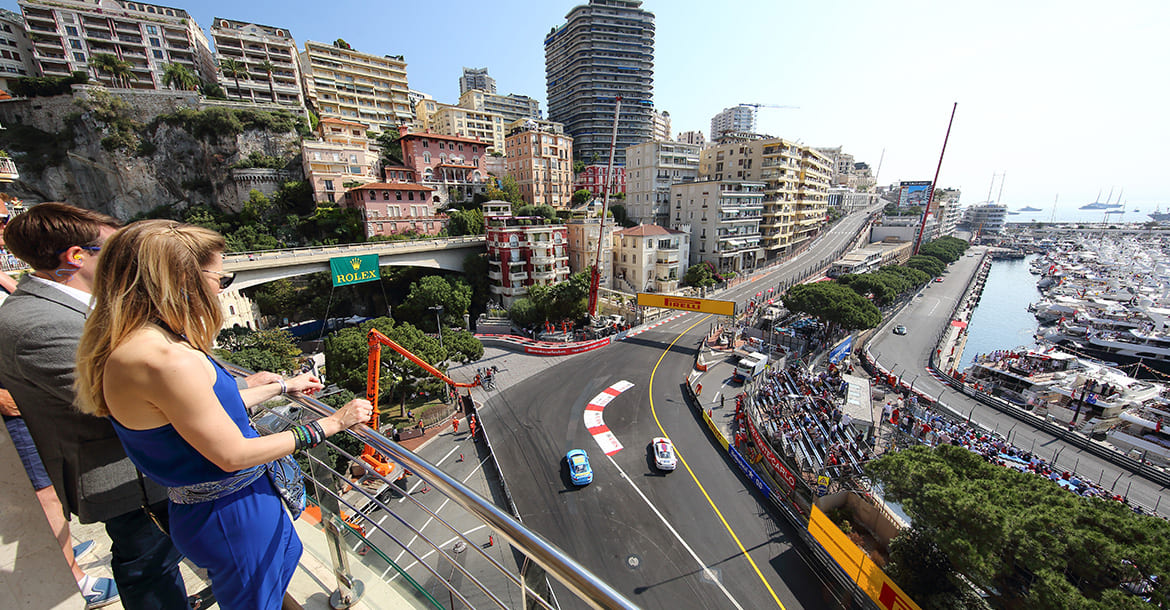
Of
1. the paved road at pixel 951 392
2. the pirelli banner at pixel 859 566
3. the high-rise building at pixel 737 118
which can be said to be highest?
the high-rise building at pixel 737 118

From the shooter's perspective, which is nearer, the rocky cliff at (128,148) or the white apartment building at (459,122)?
the rocky cliff at (128,148)

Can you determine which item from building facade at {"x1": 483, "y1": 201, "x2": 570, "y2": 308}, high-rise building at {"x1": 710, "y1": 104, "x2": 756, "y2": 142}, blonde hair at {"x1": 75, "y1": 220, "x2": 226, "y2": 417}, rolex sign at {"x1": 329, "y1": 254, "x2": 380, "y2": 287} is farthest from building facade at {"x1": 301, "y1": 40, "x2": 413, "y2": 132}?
high-rise building at {"x1": 710, "y1": 104, "x2": 756, "y2": 142}

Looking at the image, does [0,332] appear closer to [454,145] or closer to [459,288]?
[459,288]

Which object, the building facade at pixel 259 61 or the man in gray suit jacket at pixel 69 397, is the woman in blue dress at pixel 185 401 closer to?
the man in gray suit jacket at pixel 69 397

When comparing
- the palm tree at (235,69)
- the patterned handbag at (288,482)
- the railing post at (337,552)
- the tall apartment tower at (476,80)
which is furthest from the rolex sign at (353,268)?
the tall apartment tower at (476,80)

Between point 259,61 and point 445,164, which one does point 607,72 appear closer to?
point 445,164
